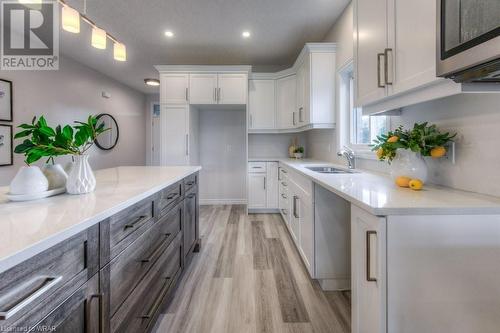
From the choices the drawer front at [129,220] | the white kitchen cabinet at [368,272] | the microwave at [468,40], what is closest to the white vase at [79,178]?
the drawer front at [129,220]

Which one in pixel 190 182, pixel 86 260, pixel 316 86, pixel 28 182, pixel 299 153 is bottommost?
pixel 86 260

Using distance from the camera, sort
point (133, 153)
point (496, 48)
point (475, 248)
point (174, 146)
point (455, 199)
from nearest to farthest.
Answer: point (496, 48)
point (475, 248)
point (455, 199)
point (174, 146)
point (133, 153)

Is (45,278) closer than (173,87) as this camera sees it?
Yes

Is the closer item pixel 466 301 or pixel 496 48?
pixel 496 48

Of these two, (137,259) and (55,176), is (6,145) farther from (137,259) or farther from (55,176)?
(137,259)

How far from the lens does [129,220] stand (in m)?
1.18

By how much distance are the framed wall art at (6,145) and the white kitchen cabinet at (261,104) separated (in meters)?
3.52

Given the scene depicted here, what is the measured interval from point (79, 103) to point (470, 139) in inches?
228

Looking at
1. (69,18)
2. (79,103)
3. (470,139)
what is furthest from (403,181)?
(79,103)

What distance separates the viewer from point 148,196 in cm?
141

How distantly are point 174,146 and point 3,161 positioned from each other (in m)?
2.27

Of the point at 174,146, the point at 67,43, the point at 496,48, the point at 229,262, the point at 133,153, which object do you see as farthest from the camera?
the point at 133,153

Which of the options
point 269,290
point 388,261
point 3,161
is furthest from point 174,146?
point 388,261

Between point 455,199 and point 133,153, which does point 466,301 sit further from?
point 133,153
